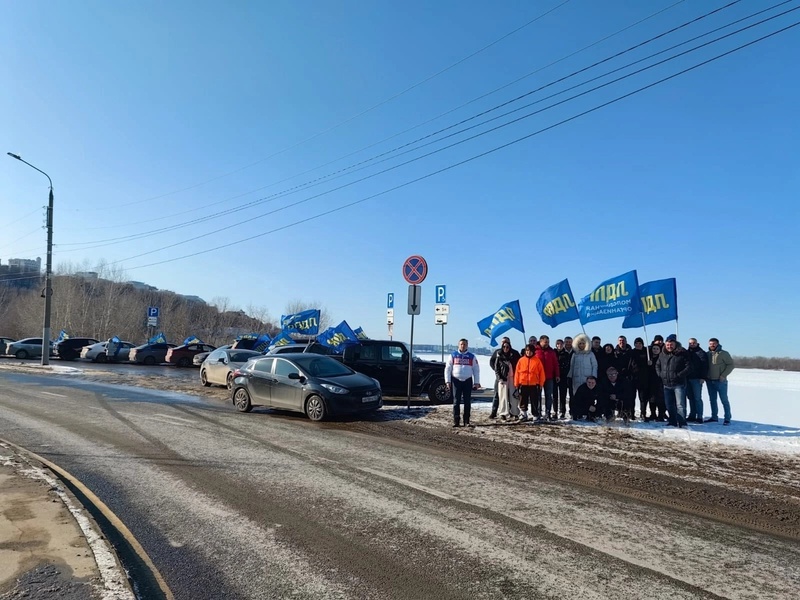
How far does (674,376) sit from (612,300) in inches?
123

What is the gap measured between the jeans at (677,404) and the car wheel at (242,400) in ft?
Answer: 31.4

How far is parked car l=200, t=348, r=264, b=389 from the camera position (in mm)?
18984

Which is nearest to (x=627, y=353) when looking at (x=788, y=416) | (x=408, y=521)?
(x=788, y=416)

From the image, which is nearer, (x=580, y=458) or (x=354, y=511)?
(x=354, y=511)

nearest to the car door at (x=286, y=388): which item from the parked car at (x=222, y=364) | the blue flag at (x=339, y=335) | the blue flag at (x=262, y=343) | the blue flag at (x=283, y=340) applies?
the parked car at (x=222, y=364)

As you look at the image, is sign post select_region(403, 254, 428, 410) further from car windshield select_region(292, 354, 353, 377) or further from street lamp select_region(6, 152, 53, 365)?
street lamp select_region(6, 152, 53, 365)

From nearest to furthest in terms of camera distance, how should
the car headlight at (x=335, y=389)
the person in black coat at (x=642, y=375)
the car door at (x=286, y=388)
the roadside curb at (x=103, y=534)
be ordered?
the roadside curb at (x=103, y=534)
the person in black coat at (x=642, y=375)
the car headlight at (x=335, y=389)
the car door at (x=286, y=388)

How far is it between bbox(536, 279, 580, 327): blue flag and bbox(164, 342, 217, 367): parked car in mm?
26264

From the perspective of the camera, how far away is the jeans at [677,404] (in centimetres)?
1038

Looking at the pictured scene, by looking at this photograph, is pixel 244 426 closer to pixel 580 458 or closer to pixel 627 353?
pixel 580 458

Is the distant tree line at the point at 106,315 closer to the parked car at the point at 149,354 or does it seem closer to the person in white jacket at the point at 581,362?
the parked car at the point at 149,354

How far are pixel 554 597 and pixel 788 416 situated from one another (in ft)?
49.0

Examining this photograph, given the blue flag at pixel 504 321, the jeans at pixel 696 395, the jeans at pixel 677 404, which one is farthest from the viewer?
the blue flag at pixel 504 321

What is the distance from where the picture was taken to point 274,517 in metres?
5.16
